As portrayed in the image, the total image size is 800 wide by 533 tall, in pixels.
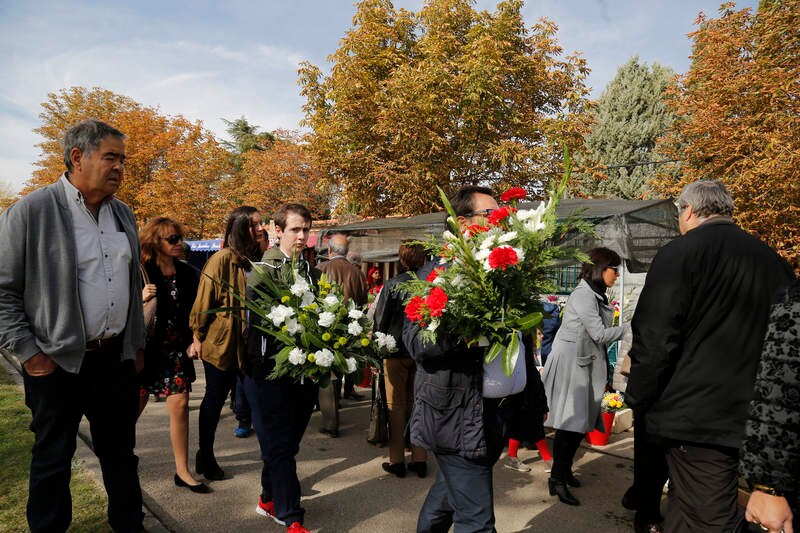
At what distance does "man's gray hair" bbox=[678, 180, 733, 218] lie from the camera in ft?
8.25

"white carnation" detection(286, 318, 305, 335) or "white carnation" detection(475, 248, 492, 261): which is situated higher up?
"white carnation" detection(475, 248, 492, 261)

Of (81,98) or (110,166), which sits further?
(81,98)

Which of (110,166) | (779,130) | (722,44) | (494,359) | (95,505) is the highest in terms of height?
(722,44)

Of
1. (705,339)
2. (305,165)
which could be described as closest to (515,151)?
(705,339)

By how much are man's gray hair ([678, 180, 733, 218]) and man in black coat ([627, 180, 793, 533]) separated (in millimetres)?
152

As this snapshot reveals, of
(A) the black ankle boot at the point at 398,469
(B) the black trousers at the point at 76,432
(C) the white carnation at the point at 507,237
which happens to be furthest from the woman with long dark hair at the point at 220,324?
(C) the white carnation at the point at 507,237

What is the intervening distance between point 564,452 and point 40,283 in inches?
146

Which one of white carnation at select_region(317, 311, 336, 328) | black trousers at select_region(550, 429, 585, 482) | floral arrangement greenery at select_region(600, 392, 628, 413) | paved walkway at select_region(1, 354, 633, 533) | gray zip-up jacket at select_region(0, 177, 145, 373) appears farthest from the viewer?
floral arrangement greenery at select_region(600, 392, 628, 413)

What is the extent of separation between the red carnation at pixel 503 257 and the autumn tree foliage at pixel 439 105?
36.1ft

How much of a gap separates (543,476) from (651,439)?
226 centimetres

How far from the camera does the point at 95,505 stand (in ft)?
10.9

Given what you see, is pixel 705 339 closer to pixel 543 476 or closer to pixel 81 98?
pixel 543 476

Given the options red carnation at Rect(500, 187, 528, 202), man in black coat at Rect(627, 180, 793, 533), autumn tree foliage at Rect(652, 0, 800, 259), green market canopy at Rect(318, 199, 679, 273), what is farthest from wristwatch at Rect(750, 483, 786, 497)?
autumn tree foliage at Rect(652, 0, 800, 259)

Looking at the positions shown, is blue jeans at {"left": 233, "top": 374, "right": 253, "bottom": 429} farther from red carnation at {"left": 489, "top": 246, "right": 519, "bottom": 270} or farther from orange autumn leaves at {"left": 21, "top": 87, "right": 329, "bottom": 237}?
orange autumn leaves at {"left": 21, "top": 87, "right": 329, "bottom": 237}
